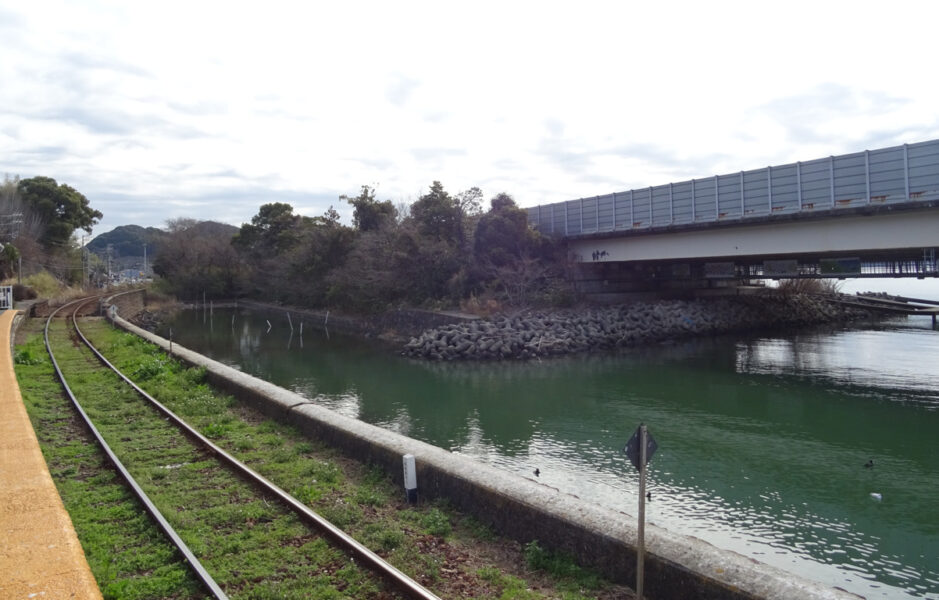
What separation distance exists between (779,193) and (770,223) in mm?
1394

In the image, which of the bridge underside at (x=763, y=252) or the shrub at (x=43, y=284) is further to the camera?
the shrub at (x=43, y=284)

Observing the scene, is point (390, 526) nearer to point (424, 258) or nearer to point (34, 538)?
point (34, 538)

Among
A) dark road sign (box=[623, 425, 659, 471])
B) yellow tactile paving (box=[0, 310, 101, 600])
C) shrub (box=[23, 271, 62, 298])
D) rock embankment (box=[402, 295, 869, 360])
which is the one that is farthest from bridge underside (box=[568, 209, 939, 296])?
shrub (box=[23, 271, 62, 298])

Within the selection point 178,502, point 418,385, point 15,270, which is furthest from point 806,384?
point 15,270

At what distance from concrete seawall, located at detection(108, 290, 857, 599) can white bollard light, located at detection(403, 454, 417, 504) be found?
178mm

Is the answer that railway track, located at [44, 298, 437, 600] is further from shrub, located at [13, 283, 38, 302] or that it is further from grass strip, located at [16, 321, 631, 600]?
shrub, located at [13, 283, 38, 302]

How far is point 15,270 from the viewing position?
4791cm

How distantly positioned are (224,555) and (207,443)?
4242mm

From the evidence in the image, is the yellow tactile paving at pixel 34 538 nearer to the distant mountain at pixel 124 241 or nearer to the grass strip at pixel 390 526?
the grass strip at pixel 390 526

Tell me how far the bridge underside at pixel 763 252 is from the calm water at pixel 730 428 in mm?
3726

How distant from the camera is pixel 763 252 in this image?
2570 cm

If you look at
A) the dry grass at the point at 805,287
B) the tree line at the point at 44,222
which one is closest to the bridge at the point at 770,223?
the dry grass at the point at 805,287

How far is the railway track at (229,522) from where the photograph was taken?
5434 millimetres

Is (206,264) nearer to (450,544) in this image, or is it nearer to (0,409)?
(0,409)
